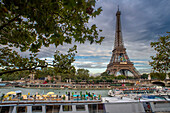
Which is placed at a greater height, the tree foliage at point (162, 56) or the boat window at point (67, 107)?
the tree foliage at point (162, 56)

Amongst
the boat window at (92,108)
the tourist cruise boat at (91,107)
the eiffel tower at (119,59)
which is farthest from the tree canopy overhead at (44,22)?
the eiffel tower at (119,59)

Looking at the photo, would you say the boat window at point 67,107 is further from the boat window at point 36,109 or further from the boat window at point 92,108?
the boat window at point 36,109

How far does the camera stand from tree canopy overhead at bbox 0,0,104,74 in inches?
121

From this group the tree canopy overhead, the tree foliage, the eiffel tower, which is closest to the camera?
the tree canopy overhead

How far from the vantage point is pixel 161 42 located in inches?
393

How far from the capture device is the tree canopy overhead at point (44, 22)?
3.08 metres

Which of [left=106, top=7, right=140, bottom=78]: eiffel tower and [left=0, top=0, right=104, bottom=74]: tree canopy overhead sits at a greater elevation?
[left=106, top=7, right=140, bottom=78]: eiffel tower

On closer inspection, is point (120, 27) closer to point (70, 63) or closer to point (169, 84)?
point (169, 84)

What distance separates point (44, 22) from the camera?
11.6ft

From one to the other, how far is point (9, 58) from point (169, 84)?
96.0 metres

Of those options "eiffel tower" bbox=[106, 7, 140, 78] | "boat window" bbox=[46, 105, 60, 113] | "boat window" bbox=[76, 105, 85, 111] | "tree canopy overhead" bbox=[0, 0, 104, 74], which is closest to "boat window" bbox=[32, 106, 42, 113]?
"boat window" bbox=[46, 105, 60, 113]

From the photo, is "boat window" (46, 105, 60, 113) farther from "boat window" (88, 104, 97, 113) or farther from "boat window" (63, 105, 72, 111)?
"boat window" (88, 104, 97, 113)

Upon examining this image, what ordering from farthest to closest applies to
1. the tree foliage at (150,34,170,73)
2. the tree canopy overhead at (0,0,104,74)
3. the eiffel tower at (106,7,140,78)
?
the eiffel tower at (106,7,140,78) → the tree foliage at (150,34,170,73) → the tree canopy overhead at (0,0,104,74)

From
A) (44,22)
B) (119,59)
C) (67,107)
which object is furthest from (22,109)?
(119,59)
